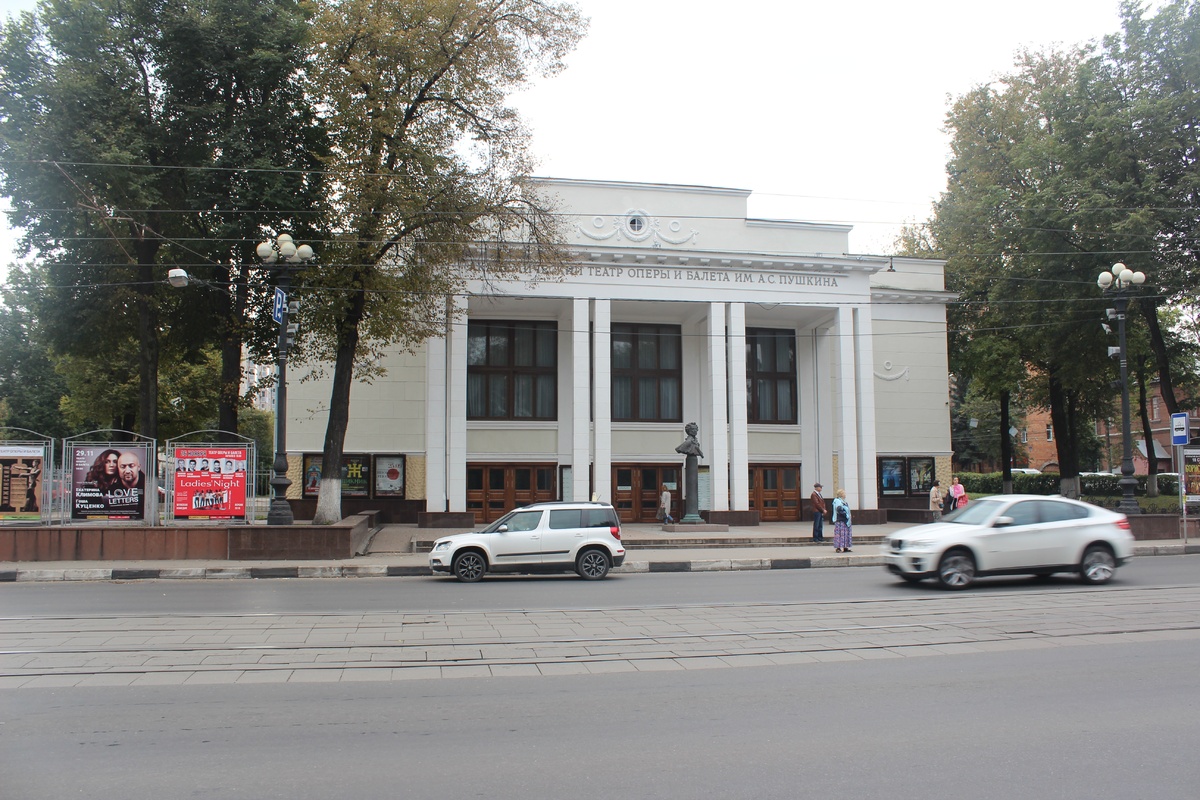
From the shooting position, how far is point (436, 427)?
94.9ft

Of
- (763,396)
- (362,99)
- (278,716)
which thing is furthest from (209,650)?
(763,396)

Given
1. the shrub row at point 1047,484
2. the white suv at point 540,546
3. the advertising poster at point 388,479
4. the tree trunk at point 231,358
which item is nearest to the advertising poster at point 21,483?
the tree trunk at point 231,358

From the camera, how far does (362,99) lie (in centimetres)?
2334

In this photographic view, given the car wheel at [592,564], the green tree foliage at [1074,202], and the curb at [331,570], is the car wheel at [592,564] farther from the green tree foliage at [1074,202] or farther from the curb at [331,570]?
the green tree foliage at [1074,202]

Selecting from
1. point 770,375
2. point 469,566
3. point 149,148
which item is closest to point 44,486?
point 149,148

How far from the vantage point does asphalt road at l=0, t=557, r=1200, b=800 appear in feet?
17.8

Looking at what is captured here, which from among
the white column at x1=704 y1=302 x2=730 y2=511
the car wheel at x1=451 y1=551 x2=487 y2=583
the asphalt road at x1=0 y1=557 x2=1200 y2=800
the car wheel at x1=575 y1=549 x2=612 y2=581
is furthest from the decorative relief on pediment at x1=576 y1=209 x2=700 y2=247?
the asphalt road at x1=0 y1=557 x2=1200 y2=800

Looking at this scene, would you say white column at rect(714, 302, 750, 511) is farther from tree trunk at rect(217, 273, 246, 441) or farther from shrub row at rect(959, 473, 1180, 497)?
shrub row at rect(959, 473, 1180, 497)

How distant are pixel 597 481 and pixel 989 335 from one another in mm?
20662

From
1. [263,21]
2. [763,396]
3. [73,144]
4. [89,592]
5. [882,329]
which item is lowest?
[89,592]

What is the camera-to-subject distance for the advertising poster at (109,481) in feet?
67.3

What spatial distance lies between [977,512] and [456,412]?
18.3 m

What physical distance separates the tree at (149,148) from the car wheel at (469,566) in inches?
475

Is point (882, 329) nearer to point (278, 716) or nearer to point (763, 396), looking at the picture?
point (763, 396)
